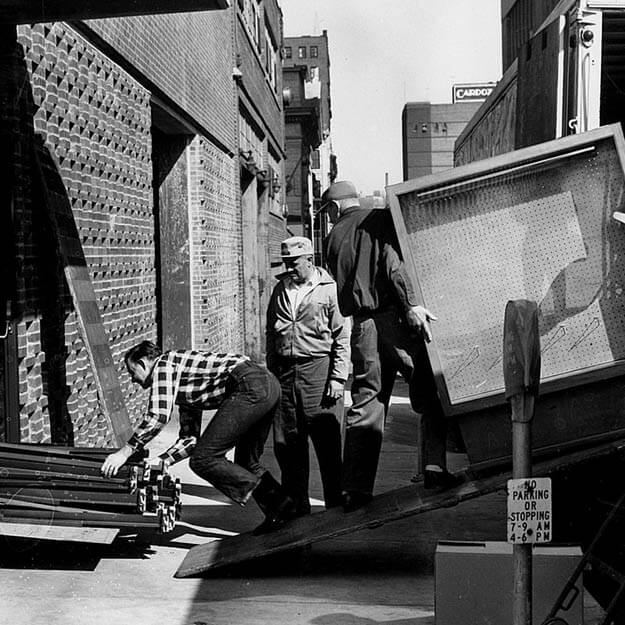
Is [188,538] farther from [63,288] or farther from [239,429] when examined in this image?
[63,288]

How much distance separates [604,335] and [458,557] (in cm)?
168

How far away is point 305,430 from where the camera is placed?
24.3ft

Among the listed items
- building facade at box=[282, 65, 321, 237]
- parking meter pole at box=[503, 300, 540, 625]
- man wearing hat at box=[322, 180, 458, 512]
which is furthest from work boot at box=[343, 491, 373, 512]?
building facade at box=[282, 65, 321, 237]

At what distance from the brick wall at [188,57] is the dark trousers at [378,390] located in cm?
447

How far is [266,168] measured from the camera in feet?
88.6

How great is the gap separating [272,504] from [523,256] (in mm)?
2246

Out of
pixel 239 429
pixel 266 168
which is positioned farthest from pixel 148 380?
pixel 266 168

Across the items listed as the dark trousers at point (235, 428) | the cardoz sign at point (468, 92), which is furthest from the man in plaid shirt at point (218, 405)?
the cardoz sign at point (468, 92)

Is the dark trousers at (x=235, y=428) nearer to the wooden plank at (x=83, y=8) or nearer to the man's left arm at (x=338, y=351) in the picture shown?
the man's left arm at (x=338, y=351)

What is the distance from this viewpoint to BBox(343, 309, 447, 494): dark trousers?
21.5ft

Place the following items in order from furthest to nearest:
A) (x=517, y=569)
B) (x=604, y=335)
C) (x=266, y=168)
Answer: (x=266, y=168) → (x=604, y=335) → (x=517, y=569)

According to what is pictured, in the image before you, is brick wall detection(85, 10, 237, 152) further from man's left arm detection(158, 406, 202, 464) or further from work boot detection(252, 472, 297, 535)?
work boot detection(252, 472, 297, 535)

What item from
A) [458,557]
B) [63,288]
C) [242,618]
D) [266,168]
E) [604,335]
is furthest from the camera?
[266,168]

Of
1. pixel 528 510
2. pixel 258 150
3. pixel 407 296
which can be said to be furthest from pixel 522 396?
pixel 258 150
